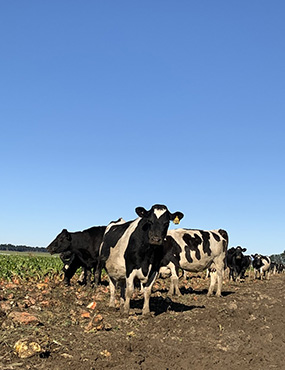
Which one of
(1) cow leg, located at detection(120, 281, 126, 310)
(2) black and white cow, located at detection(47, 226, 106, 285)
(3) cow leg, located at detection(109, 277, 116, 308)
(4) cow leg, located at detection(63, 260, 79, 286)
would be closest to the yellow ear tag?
(1) cow leg, located at detection(120, 281, 126, 310)

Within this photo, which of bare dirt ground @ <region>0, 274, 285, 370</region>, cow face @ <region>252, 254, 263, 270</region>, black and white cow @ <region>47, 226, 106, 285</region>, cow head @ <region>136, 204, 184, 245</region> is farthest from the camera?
cow face @ <region>252, 254, 263, 270</region>

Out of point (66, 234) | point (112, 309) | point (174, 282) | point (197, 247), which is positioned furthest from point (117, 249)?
point (66, 234)

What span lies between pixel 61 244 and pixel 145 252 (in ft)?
25.5

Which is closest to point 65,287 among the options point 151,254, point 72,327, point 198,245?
point 198,245

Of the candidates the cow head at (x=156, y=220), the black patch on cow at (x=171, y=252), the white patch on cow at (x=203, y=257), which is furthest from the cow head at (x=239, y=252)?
the cow head at (x=156, y=220)

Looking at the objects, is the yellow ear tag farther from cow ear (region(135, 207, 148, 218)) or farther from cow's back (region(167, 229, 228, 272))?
cow's back (region(167, 229, 228, 272))

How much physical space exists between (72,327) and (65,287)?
7300 mm

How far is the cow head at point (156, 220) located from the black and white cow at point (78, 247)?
683 cm

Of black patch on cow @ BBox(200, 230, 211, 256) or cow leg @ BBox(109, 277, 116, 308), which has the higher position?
black patch on cow @ BBox(200, 230, 211, 256)

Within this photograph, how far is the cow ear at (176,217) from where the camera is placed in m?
10.9

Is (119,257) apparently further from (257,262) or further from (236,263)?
(257,262)

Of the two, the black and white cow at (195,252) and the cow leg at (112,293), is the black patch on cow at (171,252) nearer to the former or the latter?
the black and white cow at (195,252)

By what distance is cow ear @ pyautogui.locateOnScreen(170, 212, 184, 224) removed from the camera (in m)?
10.9

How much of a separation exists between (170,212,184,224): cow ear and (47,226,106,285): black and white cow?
7.02 meters
